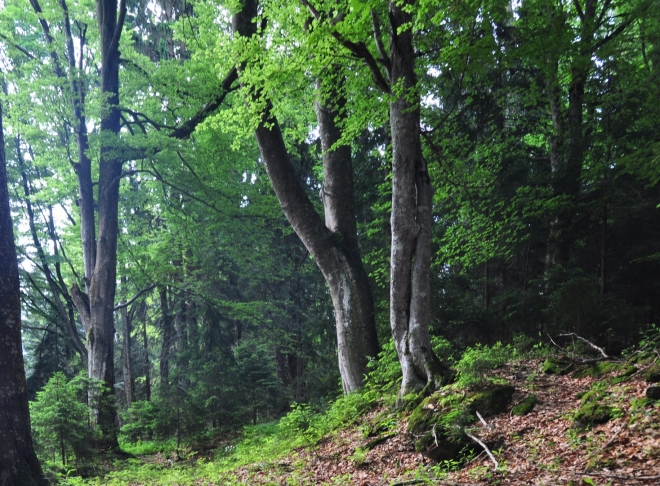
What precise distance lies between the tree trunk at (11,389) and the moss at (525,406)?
18.9 feet

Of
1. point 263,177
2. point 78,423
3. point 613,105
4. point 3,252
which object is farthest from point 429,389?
point 263,177

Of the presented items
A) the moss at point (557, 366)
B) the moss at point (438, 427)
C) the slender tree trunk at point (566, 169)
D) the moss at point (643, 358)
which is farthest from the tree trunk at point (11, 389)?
the slender tree trunk at point (566, 169)

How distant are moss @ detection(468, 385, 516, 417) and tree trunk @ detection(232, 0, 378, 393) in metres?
2.98

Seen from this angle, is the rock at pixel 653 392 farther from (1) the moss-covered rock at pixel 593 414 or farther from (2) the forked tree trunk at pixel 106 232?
(2) the forked tree trunk at pixel 106 232

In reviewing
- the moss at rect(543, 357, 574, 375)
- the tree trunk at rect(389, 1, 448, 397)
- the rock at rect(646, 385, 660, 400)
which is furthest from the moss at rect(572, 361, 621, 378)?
the tree trunk at rect(389, 1, 448, 397)

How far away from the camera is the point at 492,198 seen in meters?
10.2

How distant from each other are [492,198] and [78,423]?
30.9ft

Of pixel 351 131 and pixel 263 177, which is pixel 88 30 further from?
pixel 351 131

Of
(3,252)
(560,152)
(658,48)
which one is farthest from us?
(560,152)

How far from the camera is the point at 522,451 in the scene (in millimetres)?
3748

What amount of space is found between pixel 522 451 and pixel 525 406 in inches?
35.0

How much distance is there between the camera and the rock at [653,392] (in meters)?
3.62

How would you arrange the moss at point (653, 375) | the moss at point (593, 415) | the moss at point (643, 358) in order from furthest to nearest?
the moss at point (643, 358) < the moss at point (653, 375) < the moss at point (593, 415)

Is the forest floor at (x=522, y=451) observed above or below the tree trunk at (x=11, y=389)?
below
